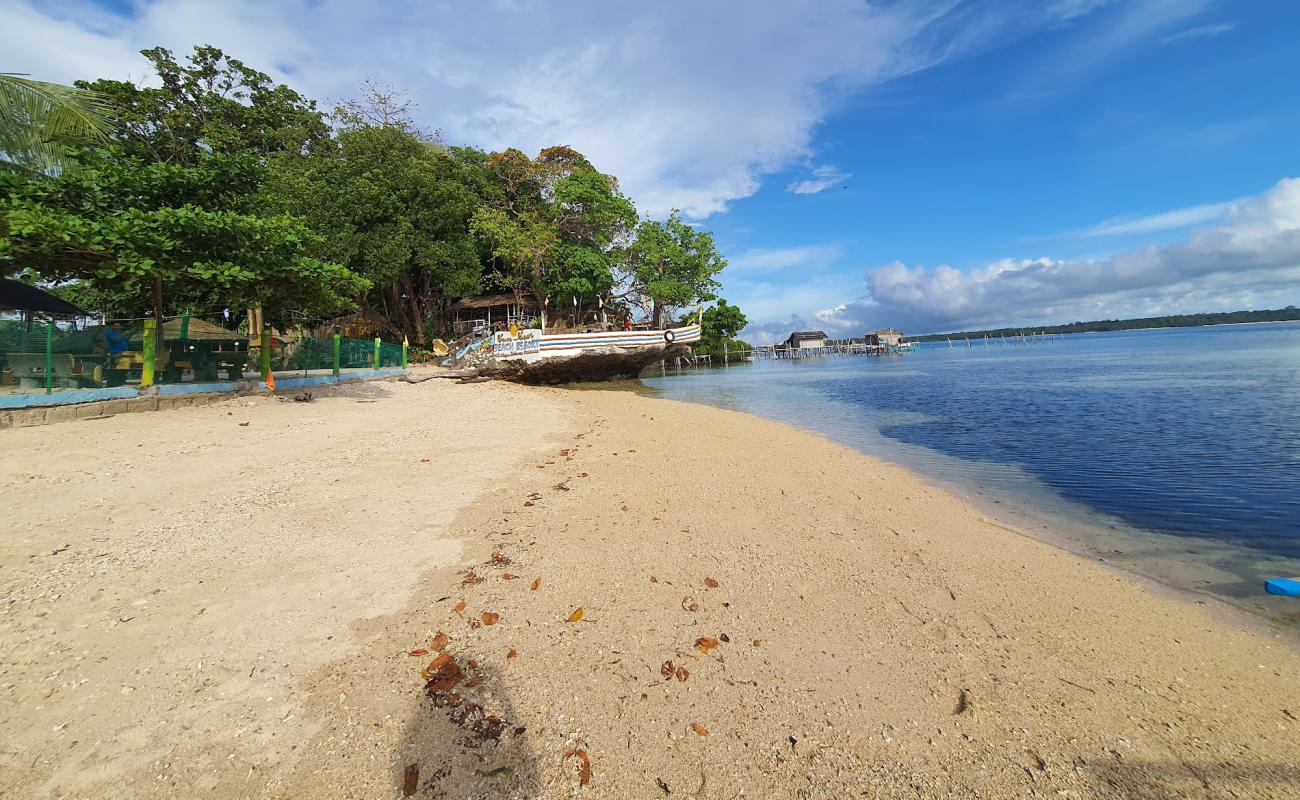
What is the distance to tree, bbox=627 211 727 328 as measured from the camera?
35.9 metres

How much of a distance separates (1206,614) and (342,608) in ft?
20.6

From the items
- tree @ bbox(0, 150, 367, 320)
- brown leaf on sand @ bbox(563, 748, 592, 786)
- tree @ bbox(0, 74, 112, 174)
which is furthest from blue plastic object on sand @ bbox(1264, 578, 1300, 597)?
tree @ bbox(0, 74, 112, 174)

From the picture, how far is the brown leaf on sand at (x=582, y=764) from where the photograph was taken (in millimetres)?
2195

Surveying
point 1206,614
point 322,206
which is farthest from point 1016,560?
A: point 322,206

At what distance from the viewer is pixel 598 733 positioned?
2.46m

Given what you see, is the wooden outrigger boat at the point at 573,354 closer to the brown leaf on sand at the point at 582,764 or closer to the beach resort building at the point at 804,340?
the brown leaf on sand at the point at 582,764

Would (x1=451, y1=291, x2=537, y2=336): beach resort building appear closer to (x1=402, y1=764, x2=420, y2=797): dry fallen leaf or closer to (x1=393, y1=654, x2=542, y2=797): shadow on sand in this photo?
(x1=393, y1=654, x2=542, y2=797): shadow on sand

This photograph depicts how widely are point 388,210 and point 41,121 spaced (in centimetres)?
1419

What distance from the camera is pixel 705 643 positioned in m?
3.21

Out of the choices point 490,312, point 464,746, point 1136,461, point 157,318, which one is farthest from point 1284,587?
point 490,312

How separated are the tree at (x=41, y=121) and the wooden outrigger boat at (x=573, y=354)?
538 inches

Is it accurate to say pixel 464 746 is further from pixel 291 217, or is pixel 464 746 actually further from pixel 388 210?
pixel 388 210

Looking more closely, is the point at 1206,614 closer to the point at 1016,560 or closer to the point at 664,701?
the point at 1016,560

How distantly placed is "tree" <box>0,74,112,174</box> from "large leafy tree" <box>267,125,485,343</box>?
9107mm
